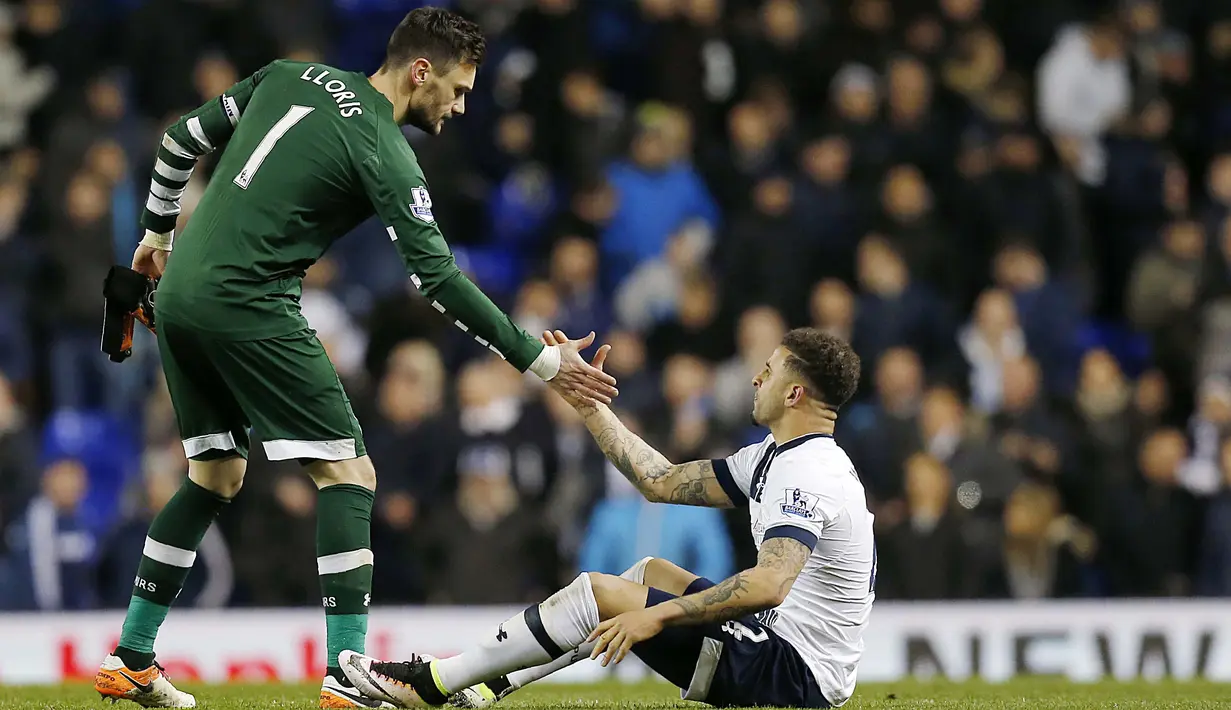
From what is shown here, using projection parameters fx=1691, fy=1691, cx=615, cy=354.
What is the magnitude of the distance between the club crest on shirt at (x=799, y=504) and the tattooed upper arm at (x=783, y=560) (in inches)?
4.0

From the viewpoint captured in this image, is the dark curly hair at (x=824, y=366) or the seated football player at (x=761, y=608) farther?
the dark curly hair at (x=824, y=366)

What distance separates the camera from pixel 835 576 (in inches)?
237

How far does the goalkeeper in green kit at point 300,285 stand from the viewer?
6098 millimetres

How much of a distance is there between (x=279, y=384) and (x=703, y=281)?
7357mm

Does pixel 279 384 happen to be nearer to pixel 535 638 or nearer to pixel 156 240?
pixel 156 240

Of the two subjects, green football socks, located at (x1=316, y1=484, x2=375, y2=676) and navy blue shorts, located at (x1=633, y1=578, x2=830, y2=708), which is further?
green football socks, located at (x1=316, y1=484, x2=375, y2=676)

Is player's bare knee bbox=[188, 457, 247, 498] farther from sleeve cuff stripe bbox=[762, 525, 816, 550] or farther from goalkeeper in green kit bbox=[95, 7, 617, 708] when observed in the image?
sleeve cuff stripe bbox=[762, 525, 816, 550]

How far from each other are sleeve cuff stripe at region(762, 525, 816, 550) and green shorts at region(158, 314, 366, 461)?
1598mm

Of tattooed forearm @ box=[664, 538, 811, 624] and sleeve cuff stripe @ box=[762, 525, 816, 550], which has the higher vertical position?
sleeve cuff stripe @ box=[762, 525, 816, 550]

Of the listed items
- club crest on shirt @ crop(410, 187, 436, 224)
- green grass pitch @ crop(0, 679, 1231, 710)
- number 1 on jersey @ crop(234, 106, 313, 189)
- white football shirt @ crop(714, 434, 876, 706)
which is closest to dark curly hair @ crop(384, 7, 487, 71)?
number 1 on jersey @ crop(234, 106, 313, 189)

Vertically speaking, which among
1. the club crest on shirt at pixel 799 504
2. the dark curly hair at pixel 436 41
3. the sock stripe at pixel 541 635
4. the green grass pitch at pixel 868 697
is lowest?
the green grass pitch at pixel 868 697

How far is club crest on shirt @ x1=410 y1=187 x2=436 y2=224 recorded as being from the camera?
608 centimetres

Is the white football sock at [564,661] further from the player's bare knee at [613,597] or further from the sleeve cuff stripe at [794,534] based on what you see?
the sleeve cuff stripe at [794,534]

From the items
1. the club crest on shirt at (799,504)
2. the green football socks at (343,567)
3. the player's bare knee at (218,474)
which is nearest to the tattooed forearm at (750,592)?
the club crest on shirt at (799,504)
